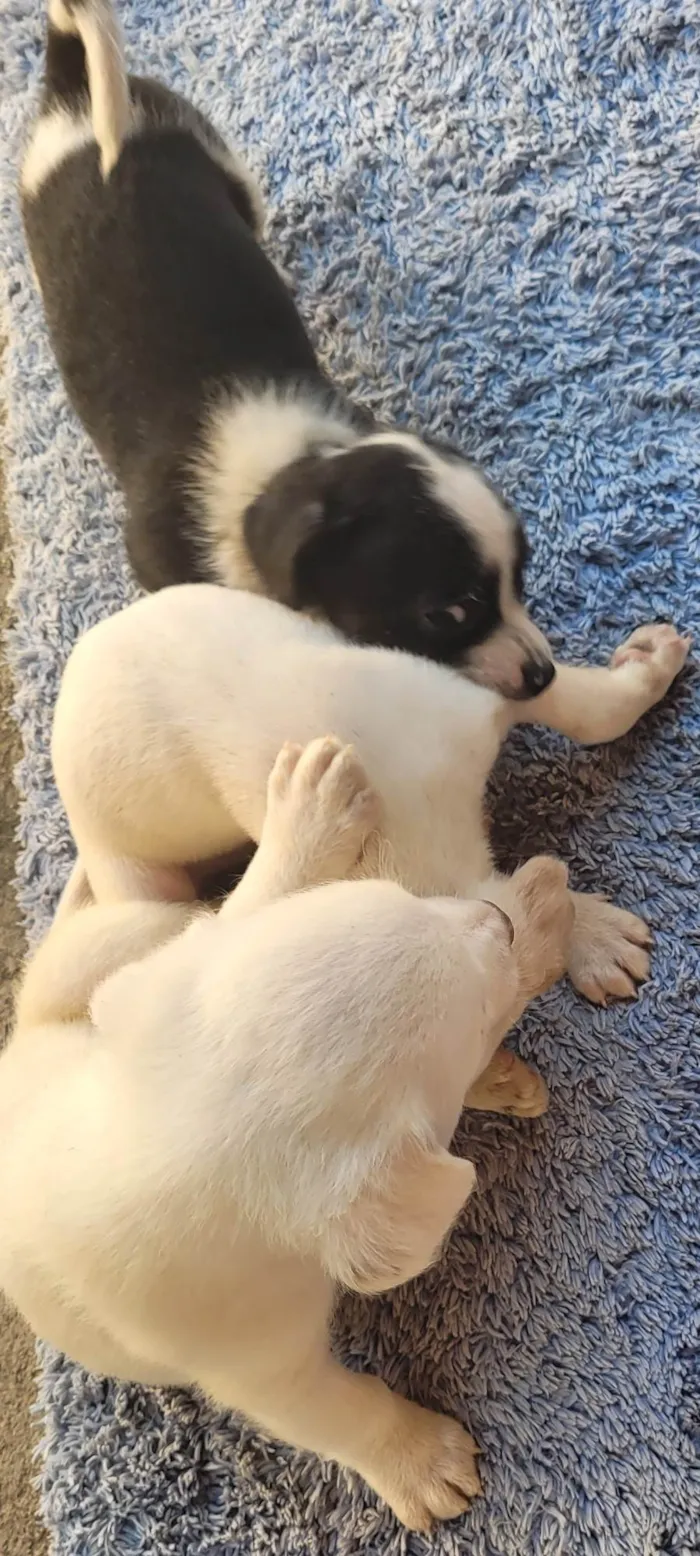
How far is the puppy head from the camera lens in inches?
→ 67.7

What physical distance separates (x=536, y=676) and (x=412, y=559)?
0.26 meters

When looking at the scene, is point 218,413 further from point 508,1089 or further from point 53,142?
point 508,1089

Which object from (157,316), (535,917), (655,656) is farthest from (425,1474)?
(157,316)

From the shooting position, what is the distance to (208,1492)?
6.18 feet

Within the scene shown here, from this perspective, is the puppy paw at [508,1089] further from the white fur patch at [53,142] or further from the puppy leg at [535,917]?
the white fur patch at [53,142]

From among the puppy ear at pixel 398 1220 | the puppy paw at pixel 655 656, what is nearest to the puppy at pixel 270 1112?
the puppy ear at pixel 398 1220

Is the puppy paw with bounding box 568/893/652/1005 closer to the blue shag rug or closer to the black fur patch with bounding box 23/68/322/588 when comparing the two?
the blue shag rug

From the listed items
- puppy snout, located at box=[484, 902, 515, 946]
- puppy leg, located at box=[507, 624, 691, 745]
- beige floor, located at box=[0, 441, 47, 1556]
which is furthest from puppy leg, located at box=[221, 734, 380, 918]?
beige floor, located at box=[0, 441, 47, 1556]

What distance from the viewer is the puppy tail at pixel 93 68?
2002mm

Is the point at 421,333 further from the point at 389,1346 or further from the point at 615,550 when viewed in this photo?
the point at 389,1346

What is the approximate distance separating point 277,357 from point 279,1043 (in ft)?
4.59

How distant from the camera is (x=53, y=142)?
2283 mm

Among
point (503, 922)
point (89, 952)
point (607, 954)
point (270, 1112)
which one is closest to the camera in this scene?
point (270, 1112)

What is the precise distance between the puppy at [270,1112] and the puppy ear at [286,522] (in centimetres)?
41
